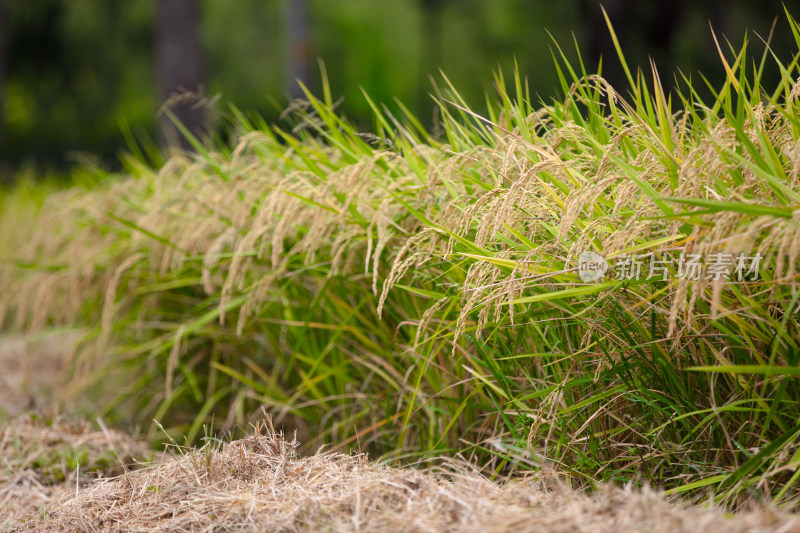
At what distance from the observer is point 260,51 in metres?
19.3

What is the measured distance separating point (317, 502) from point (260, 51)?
1897 cm

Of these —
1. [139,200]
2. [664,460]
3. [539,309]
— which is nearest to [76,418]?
[139,200]

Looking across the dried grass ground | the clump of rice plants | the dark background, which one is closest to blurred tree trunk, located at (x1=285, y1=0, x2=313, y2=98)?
the dark background

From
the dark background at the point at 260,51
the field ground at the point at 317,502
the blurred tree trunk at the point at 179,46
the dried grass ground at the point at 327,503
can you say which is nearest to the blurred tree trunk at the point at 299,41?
the dark background at the point at 260,51

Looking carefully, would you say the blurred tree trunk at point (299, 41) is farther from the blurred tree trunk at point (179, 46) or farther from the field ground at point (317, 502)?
the field ground at point (317, 502)

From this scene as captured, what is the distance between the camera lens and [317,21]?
20.2 meters

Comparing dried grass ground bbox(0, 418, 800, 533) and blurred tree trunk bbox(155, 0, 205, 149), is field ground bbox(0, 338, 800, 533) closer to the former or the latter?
dried grass ground bbox(0, 418, 800, 533)

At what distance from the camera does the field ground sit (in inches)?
52.4

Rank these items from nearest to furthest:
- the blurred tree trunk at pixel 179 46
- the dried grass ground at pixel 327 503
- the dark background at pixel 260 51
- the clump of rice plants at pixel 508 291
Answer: the dried grass ground at pixel 327 503 → the clump of rice plants at pixel 508 291 → the blurred tree trunk at pixel 179 46 → the dark background at pixel 260 51

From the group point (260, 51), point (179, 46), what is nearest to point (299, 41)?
point (179, 46)

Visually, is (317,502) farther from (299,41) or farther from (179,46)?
(299,41)

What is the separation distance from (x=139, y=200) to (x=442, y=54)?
16.5m

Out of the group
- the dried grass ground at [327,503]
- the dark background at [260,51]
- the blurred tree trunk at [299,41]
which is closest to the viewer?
the dried grass ground at [327,503]

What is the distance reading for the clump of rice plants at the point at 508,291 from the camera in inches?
62.3
